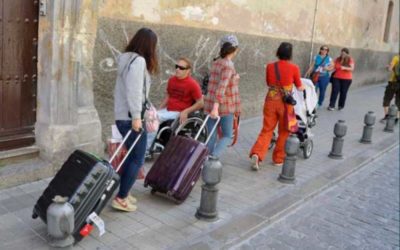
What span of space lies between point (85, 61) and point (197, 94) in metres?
1.46

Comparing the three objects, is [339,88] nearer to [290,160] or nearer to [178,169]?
[290,160]

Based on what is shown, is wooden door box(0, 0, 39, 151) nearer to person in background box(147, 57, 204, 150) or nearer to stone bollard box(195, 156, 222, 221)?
person in background box(147, 57, 204, 150)

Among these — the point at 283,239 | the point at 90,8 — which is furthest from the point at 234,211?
the point at 90,8

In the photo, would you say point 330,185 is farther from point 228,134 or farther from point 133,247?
point 133,247

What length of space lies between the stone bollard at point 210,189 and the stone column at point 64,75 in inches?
71.7

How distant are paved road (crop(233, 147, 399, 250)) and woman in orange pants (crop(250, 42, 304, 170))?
101cm

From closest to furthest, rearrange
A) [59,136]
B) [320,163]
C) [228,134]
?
[59,136], [228,134], [320,163]

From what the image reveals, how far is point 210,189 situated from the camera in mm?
4188

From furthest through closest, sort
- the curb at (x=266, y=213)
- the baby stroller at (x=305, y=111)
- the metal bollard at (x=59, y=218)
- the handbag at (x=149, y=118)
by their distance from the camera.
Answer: the baby stroller at (x=305, y=111) < the handbag at (x=149, y=118) < the curb at (x=266, y=213) < the metal bollard at (x=59, y=218)

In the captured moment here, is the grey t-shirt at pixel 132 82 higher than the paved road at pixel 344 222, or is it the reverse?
the grey t-shirt at pixel 132 82

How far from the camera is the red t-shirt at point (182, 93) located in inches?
226

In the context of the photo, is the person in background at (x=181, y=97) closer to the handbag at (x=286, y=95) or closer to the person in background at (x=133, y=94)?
the handbag at (x=286, y=95)

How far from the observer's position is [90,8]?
5137 mm

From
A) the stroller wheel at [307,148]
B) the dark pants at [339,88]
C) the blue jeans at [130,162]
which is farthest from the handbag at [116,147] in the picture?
the dark pants at [339,88]
